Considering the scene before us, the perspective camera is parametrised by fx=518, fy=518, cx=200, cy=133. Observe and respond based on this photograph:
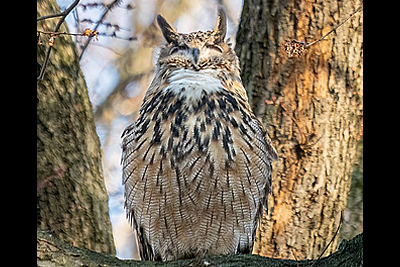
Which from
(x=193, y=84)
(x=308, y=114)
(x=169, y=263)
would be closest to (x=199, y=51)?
(x=193, y=84)

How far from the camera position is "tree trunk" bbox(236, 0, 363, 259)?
3.69 meters

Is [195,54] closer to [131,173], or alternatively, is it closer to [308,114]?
[131,173]

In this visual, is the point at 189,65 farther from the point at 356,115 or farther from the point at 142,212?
the point at 356,115

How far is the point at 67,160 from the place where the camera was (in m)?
3.19

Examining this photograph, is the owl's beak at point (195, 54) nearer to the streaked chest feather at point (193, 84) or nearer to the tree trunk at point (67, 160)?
the streaked chest feather at point (193, 84)

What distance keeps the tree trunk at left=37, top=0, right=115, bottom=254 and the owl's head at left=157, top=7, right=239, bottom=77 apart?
0.61 m

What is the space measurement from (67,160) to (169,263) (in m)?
1.19

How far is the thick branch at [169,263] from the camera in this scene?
1979 mm

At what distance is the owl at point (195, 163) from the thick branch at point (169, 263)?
0.54 meters

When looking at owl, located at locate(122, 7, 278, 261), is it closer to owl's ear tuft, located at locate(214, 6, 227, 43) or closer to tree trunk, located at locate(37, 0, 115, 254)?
owl's ear tuft, located at locate(214, 6, 227, 43)

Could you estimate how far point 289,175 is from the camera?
12.1ft

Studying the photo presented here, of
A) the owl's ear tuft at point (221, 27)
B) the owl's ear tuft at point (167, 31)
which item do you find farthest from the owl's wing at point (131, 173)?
the owl's ear tuft at point (221, 27)

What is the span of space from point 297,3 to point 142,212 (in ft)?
6.14

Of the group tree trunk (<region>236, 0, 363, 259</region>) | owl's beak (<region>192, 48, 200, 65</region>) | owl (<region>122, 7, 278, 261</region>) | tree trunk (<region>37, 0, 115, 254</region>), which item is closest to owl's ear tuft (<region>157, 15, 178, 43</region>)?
owl (<region>122, 7, 278, 261</region>)
